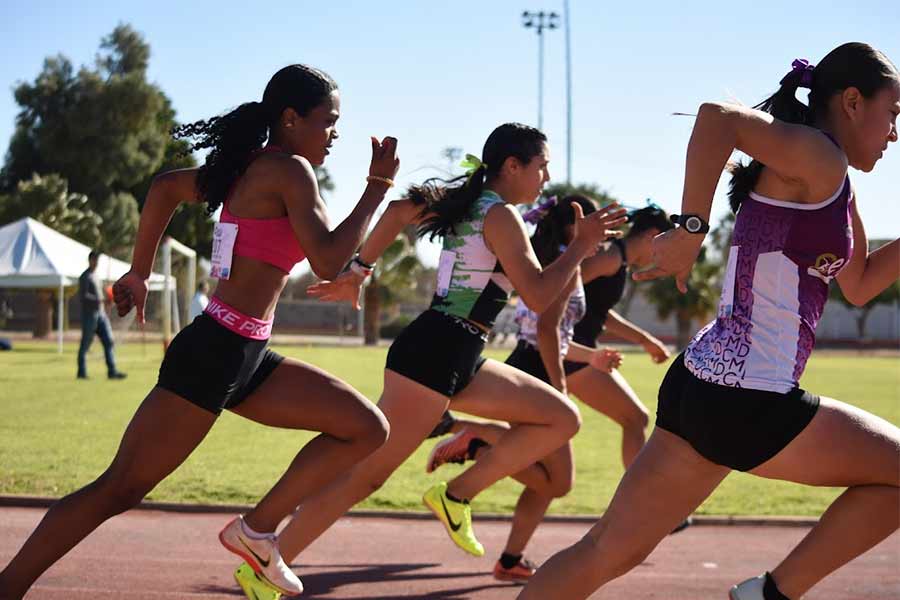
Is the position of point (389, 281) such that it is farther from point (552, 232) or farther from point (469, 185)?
point (469, 185)

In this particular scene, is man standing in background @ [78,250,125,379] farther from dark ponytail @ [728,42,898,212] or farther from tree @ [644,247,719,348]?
tree @ [644,247,719,348]

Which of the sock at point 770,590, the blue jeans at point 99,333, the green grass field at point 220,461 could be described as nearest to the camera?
the sock at point 770,590

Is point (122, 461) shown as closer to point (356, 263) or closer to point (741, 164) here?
point (356, 263)

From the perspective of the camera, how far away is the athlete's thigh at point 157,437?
12.7 feet

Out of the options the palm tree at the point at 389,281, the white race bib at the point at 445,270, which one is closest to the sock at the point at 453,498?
the white race bib at the point at 445,270

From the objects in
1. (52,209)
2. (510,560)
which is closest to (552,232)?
(510,560)

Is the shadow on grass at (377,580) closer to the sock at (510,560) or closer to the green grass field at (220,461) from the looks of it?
the sock at (510,560)

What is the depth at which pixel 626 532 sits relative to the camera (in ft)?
11.4

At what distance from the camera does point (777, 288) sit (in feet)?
11.2

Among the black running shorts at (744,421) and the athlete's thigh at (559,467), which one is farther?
the athlete's thigh at (559,467)

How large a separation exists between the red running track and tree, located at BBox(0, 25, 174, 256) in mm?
46588

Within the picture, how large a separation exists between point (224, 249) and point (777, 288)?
6.46 ft

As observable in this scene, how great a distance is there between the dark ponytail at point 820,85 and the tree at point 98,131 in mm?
50275

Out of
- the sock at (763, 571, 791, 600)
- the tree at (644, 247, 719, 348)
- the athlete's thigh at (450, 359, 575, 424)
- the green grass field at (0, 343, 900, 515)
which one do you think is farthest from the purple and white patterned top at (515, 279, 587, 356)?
the tree at (644, 247, 719, 348)
